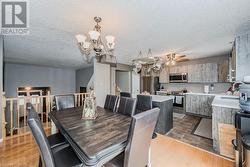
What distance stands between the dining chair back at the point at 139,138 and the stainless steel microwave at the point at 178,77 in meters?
4.70

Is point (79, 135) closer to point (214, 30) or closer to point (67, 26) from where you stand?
point (67, 26)

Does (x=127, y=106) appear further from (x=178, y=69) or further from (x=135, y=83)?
(x=135, y=83)

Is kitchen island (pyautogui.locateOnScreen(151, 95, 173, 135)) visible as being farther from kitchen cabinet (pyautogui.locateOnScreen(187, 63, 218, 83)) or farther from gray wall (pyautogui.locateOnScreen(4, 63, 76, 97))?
gray wall (pyautogui.locateOnScreen(4, 63, 76, 97))

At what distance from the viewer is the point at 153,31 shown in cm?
246

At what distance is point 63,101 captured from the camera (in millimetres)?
2885

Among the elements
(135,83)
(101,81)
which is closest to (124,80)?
(135,83)

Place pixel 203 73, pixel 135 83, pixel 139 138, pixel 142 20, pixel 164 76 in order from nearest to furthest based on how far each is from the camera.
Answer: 1. pixel 139 138
2. pixel 142 20
3. pixel 203 73
4. pixel 164 76
5. pixel 135 83

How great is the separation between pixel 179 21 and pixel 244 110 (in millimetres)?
1673

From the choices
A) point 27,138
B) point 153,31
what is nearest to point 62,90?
point 27,138

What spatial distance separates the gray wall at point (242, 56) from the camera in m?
2.44

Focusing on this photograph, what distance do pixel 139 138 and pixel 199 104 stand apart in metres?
4.43

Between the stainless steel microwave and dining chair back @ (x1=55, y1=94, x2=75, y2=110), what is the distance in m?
4.51

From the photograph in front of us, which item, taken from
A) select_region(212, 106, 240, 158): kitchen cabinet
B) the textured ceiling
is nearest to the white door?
the textured ceiling

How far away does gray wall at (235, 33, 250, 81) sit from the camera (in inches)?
95.9
